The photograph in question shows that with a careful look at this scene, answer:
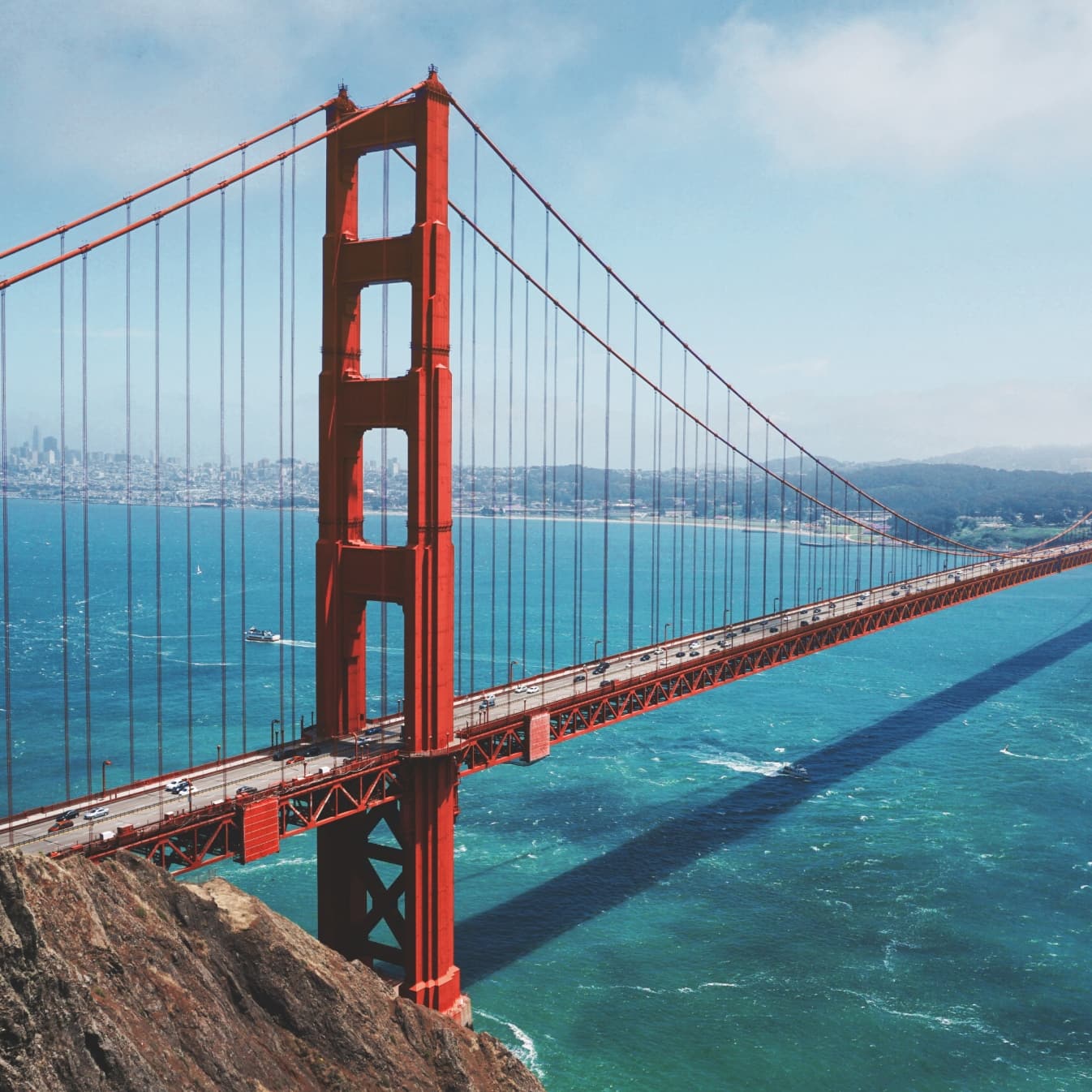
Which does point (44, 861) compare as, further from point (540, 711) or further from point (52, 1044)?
point (540, 711)

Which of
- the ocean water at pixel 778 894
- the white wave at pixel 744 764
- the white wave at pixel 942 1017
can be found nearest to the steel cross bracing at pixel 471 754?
the ocean water at pixel 778 894

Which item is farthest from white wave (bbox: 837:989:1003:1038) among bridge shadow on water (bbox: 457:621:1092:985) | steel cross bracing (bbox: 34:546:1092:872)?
steel cross bracing (bbox: 34:546:1092:872)

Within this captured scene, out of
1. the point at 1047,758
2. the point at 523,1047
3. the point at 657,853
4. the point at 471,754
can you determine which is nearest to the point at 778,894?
the point at 657,853

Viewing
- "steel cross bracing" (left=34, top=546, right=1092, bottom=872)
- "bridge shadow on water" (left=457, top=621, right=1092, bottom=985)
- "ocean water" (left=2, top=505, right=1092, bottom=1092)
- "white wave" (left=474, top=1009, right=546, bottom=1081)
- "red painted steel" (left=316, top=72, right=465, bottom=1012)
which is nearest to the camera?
"steel cross bracing" (left=34, top=546, right=1092, bottom=872)

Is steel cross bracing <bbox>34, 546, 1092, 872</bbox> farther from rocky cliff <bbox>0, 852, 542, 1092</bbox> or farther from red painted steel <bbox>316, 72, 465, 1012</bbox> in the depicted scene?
red painted steel <bbox>316, 72, 465, 1012</bbox>

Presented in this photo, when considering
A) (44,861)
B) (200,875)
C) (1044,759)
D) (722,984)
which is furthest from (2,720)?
(1044,759)

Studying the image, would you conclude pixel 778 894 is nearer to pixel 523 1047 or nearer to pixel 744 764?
pixel 523 1047
